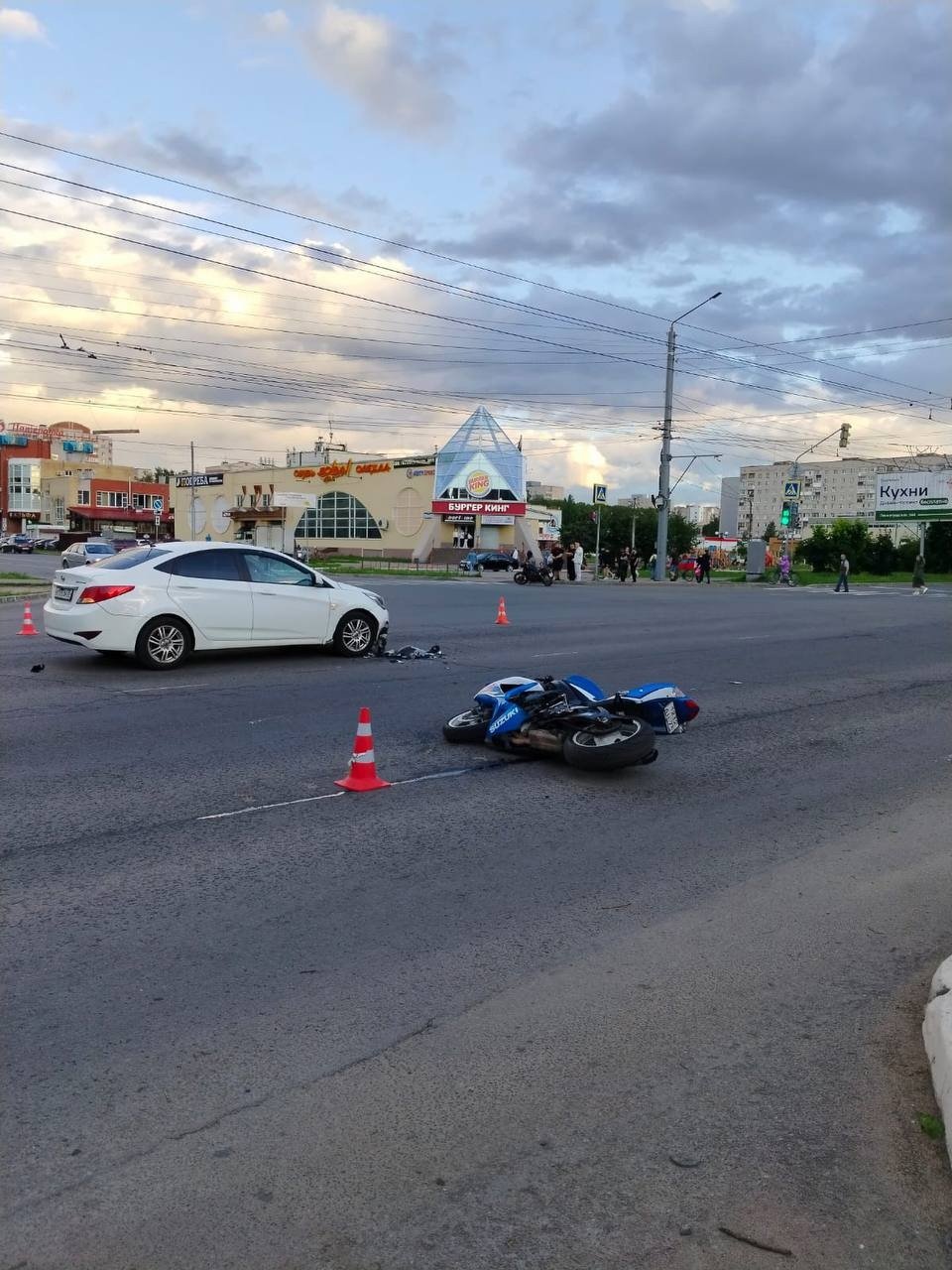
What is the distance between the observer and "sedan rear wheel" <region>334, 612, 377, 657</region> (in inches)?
551

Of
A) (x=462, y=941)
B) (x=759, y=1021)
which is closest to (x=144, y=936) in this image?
(x=462, y=941)

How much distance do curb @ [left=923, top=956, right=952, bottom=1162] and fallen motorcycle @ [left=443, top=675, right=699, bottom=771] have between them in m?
3.62

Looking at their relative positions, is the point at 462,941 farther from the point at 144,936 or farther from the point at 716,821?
the point at 716,821

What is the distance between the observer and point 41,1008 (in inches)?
156

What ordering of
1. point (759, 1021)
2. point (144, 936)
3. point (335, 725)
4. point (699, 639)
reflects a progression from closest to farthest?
point (759, 1021) → point (144, 936) → point (335, 725) → point (699, 639)

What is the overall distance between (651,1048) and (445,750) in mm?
4982

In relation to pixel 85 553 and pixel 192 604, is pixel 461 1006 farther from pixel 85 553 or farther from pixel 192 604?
pixel 85 553

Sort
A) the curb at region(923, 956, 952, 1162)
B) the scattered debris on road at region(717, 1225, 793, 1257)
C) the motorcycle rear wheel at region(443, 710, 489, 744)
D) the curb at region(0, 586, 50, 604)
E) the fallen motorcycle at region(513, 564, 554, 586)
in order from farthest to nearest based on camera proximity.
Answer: the fallen motorcycle at region(513, 564, 554, 586) → the curb at region(0, 586, 50, 604) → the motorcycle rear wheel at region(443, 710, 489, 744) → the curb at region(923, 956, 952, 1162) → the scattered debris on road at region(717, 1225, 793, 1257)

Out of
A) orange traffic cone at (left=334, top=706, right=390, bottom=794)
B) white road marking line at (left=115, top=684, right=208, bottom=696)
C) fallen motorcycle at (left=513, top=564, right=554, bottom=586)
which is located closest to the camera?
orange traffic cone at (left=334, top=706, right=390, bottom=794)

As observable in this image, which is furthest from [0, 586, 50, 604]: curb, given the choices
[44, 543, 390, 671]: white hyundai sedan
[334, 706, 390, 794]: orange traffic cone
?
[334, 706, 390, 794]: orange traffic cone

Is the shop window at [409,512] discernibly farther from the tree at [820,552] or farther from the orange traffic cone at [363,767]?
the orange traffic cone at [363,767]

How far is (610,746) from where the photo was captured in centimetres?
→ 768

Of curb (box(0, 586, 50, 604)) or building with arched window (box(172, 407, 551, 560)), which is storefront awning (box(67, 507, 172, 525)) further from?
curb (box(0, 586, 50, 604))

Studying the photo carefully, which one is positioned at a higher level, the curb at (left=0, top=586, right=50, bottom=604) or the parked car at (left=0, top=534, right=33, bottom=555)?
the parked car at (left=0, top=534, right=33, bottom=555)
